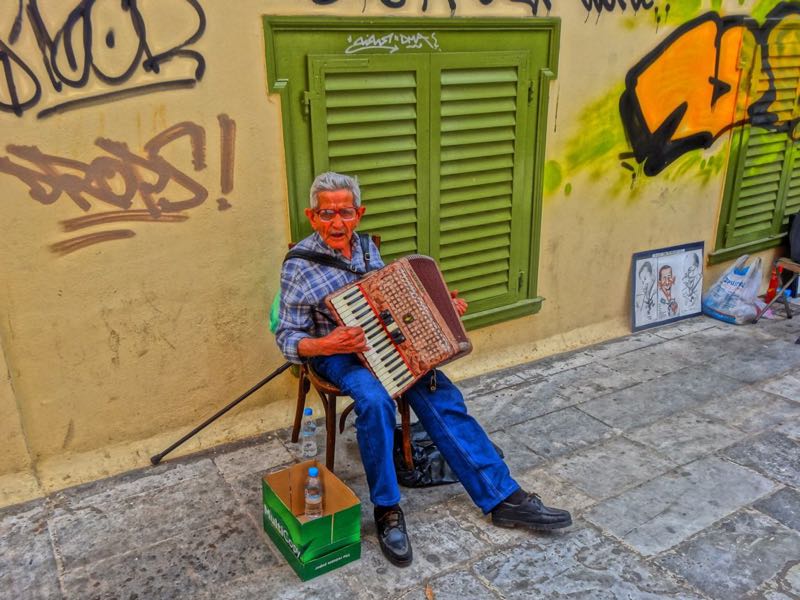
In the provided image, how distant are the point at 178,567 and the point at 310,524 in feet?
2.08

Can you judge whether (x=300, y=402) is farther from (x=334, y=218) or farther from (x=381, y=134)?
(x=381, y=134)

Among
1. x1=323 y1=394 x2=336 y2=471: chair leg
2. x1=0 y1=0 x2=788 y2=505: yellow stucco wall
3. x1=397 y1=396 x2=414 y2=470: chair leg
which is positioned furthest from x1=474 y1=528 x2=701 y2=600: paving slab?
x1=0 y1=0 x2=788 y2=505: yellow stucco wall

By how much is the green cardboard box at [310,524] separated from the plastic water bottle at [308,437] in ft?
2.15

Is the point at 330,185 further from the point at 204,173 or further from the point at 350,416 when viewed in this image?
the point at 350,416

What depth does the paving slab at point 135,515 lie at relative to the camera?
9.69 ft

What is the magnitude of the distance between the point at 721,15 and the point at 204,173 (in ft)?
13.4

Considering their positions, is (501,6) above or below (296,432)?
above

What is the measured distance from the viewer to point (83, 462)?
11.4ft

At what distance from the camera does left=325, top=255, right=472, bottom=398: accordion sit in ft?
9.64

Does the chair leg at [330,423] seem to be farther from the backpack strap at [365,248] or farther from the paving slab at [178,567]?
the backpack strap at [365,248]

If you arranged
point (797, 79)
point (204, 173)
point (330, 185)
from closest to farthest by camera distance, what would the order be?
point (330, 185) → point (204, 173) → point (797, 79)

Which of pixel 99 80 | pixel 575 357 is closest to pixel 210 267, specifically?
pixel 99 80

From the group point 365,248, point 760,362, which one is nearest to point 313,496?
point 365,248

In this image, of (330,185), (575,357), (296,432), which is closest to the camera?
(330,185)
